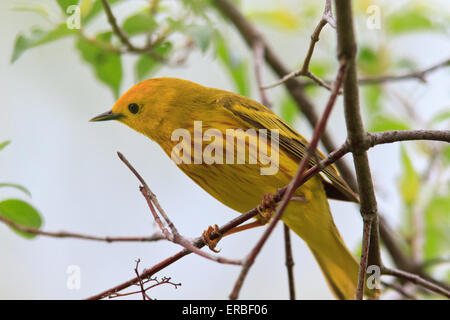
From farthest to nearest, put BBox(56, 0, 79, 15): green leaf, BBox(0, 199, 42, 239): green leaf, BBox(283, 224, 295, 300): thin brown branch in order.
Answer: BBox(56, 0, 79, 15): green leaf → BBox(283, 224, 295, 300): thin brown branch → BBox(0, 199, 42, 239): green leaf

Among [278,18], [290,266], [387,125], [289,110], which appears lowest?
[290,266]

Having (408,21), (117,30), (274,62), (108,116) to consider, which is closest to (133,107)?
(108,116)

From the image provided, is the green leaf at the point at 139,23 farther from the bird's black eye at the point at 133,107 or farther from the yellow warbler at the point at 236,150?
the bird's black eye at the point at 133,107

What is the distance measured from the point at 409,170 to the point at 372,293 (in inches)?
49.5

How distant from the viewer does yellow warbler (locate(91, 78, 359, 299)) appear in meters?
2.37

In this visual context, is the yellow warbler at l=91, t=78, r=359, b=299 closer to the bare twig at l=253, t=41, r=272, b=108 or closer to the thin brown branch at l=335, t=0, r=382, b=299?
the bare twig at l=253, t=41, r=272, b=108

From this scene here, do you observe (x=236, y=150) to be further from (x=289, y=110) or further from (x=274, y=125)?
(x=289, y=110)

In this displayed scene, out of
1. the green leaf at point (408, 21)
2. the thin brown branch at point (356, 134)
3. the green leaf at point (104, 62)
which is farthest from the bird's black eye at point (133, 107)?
the green leaf at point (408, 21)

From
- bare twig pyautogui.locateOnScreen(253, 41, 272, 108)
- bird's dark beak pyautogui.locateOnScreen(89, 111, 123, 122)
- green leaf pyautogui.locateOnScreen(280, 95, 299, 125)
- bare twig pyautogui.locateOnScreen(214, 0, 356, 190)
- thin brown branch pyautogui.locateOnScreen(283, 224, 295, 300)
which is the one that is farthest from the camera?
green leaf pyautogui.locateOnScreen(280, 95, 299, 125)

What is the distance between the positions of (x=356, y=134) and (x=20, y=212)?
1.35m

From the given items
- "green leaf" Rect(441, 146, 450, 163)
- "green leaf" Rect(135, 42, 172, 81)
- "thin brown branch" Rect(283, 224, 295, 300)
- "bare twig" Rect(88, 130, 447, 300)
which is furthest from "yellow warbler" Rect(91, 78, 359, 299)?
"green leaf" Rect(441, 146, 450, 163)

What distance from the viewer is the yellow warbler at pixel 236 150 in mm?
2365

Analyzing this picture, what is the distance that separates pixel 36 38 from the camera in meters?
2.47

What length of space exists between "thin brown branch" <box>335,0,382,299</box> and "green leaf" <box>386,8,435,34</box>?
88.6 inches
